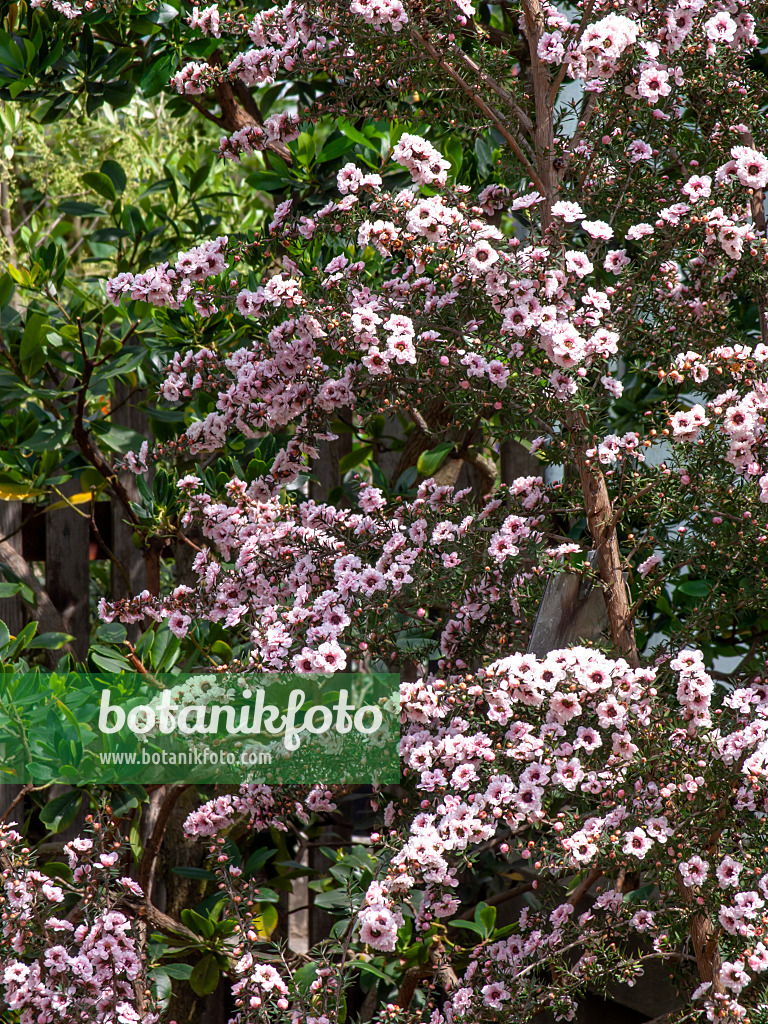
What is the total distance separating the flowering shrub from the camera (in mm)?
1678

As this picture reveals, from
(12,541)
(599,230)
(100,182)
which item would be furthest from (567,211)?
(12,541)

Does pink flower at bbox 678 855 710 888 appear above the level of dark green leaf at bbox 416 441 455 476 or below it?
below

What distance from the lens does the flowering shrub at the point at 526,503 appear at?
1678mm

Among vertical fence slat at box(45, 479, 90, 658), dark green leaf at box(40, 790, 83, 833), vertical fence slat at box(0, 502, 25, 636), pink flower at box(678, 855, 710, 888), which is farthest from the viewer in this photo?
vertical fence slat at box(45, 479, 90, 658)

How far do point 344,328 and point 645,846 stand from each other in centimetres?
106

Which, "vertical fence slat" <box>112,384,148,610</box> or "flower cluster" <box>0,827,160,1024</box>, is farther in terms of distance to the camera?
"vertical fence slat" <box>112,384,148,610</box>

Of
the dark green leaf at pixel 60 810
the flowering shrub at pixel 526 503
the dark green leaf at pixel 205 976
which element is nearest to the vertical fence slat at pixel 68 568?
the flowering shrub at pixel 526 503

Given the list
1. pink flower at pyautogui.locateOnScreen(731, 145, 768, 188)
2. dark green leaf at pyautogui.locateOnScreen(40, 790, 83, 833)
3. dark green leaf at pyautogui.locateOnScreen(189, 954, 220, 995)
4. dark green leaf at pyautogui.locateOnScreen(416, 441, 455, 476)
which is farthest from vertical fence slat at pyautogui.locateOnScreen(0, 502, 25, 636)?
pink flower at pyautogui.locateOnScreen(731, 145, 768, 188)

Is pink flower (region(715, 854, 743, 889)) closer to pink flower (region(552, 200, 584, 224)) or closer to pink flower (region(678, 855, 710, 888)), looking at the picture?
pink flower (region(678, 855, 710, 888))

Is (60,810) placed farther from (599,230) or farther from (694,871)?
(599,230)

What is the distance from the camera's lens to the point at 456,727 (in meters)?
1.80

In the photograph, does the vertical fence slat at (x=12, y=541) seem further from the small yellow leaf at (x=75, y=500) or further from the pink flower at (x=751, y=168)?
the pink flower at (x=751, y=168)

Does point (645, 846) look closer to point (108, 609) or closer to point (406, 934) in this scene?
point (406, 934)

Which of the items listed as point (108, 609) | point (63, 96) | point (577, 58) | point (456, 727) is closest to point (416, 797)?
point (456, 727)
